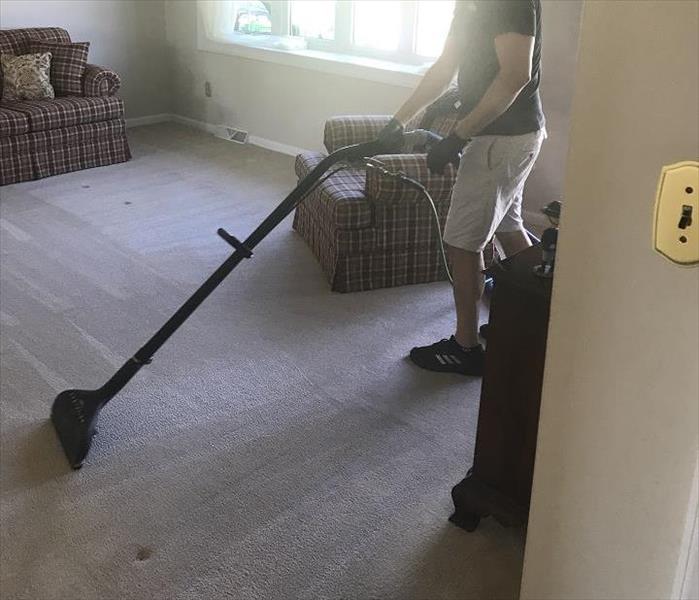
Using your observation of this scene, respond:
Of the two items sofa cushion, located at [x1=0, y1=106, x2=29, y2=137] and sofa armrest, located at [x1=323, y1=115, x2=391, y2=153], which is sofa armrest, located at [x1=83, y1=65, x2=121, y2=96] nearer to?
sofa cushion, located at [x1=0, y1=106, x2=29, y2=137]

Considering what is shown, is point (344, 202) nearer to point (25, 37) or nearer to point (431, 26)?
point (431, 26)

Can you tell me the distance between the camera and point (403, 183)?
3217 millimetres

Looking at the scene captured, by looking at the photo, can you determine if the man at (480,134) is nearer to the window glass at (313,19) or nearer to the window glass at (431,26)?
the window glass at (431,26)

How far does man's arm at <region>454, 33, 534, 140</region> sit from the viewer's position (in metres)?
2.28

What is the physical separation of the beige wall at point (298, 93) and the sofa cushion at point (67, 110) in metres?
1.02

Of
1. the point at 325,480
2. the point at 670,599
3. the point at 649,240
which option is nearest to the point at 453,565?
the point at 325,480

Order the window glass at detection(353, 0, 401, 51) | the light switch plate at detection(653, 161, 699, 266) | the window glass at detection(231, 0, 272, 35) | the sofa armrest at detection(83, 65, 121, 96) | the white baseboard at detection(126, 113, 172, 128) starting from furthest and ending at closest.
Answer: the white baseboard at detection(126, 113, 172, 128), the window glass at detection(231, 0, 272, 35), the sofa armrest at detection(83, 65, 121, 96), the window glass at detection(353, 0, 401, 51), the light switch plate at detection(653, 161, 699, 266)

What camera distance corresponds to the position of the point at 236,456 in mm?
2361

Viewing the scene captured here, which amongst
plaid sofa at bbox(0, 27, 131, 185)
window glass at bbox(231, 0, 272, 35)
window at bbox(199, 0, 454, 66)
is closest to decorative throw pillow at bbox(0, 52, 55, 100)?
plaid sofa at bbox(0, 27, 131, 185)

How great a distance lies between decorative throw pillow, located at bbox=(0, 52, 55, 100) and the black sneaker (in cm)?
348

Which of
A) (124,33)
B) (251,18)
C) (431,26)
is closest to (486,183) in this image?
(431,26)

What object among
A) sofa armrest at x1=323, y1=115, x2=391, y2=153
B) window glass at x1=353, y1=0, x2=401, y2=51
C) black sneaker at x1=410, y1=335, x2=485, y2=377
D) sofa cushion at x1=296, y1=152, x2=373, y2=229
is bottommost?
black sneaker at x1=410, y1=335, x2=485, y2=377

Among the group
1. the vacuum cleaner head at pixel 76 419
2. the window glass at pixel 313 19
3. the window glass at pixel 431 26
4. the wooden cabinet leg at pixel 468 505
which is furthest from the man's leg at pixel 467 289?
the window glass at pixel 313 19

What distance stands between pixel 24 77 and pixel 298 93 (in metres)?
1.74
